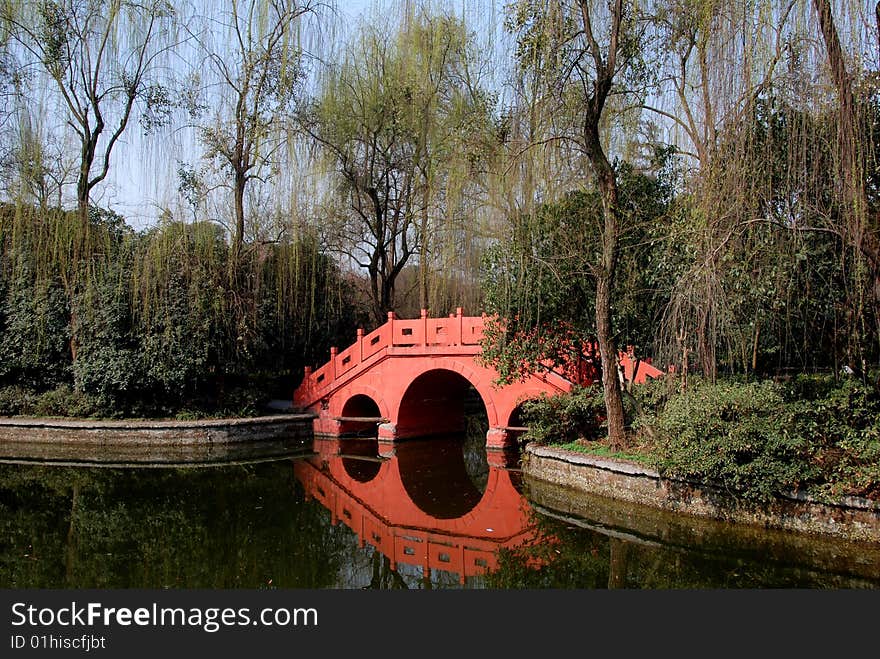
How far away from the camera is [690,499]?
749cm

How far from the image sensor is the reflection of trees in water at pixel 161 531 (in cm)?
602

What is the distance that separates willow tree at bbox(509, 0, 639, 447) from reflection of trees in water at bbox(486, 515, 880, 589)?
2.67 meters

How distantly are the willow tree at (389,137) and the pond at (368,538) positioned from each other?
4.56 m

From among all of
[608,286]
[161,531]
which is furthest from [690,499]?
[161,531]

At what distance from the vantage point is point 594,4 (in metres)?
7.84

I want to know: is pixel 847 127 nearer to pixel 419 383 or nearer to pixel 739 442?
pixel 739 442

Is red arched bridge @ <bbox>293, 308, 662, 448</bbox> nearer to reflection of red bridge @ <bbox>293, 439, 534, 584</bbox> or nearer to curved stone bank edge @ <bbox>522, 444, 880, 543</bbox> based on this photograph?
reflection of red bridge @ <bbox>293, 439, 534, 584</bbox>

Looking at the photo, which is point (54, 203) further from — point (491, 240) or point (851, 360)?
point (851, 360)

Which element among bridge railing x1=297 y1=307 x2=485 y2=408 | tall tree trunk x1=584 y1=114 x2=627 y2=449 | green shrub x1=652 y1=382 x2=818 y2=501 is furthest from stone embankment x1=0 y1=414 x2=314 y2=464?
green shrub x1=652 y1=382 x2=818 y2=501

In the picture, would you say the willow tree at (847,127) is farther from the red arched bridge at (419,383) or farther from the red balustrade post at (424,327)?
the red balustrade post at (424,327)

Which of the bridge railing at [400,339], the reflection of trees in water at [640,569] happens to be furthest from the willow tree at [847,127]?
the bridge railing at [400,339]

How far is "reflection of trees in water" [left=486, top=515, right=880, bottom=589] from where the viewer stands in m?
5.55

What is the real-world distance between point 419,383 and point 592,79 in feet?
24.8

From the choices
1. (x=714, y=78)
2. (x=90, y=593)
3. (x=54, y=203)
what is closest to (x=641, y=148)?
(x=714, y=78)
